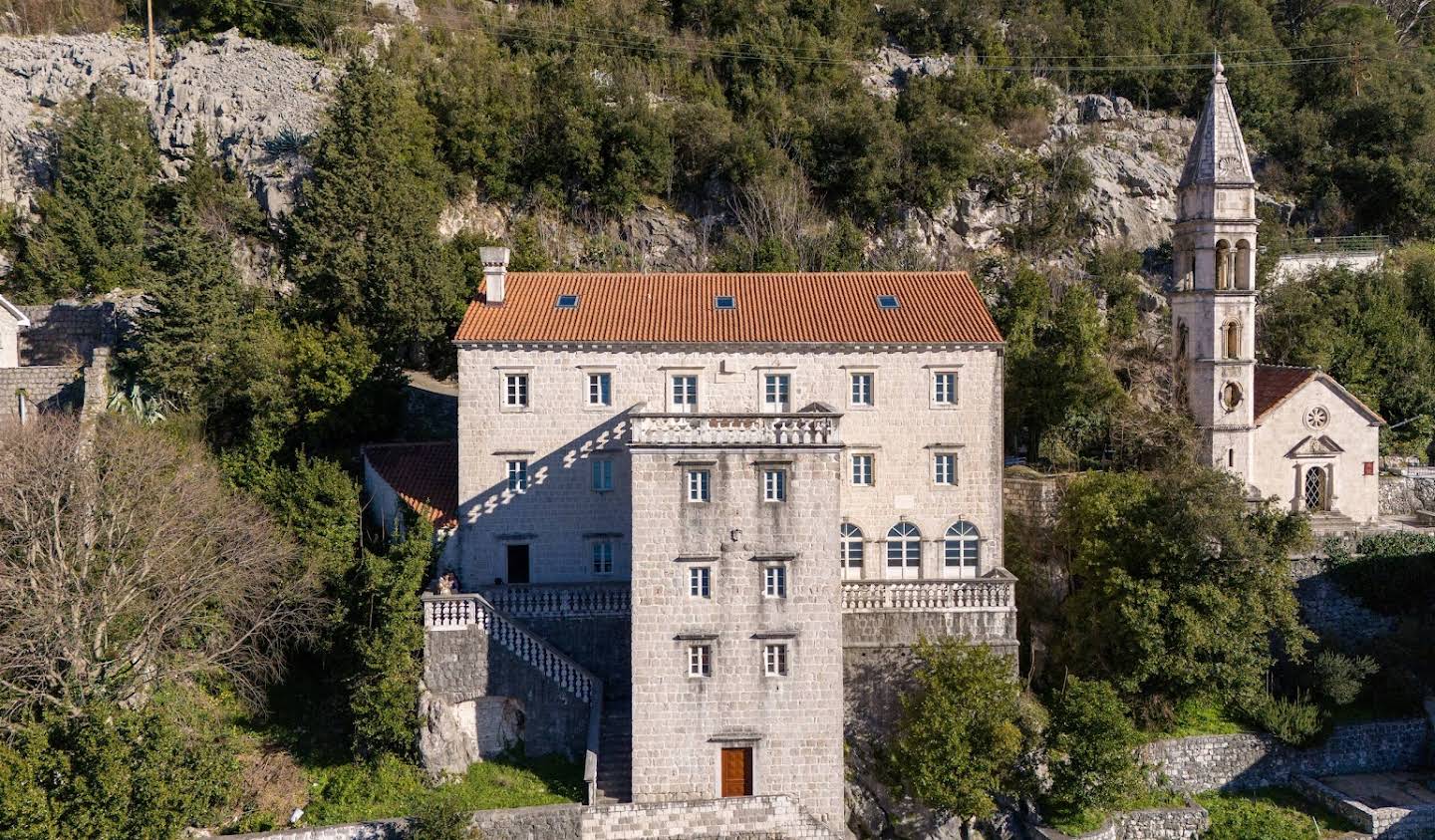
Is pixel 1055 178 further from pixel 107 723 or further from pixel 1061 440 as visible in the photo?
pixel 107 723

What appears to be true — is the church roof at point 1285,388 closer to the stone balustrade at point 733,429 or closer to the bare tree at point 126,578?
the stone balustrade at point 733,429

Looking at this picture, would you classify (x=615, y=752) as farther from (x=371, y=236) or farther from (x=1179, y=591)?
(x=371, y=236)

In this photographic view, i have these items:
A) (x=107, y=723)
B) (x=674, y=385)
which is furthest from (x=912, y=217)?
(x=107, y=723)

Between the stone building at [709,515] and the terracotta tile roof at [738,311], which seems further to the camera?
the terracotta tile roof at [738,311]

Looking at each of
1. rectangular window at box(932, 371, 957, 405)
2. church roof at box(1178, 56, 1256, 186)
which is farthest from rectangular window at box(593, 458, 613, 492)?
church roof at box(1178, 56, 1256, 186)

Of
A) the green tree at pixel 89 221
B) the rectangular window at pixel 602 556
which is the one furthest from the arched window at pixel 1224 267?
the green tree at pixel 89 221
